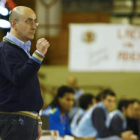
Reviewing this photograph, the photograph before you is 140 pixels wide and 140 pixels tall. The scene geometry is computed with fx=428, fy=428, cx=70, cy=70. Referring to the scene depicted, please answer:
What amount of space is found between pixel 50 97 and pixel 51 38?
4.63 feet

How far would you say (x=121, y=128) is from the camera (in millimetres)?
5590

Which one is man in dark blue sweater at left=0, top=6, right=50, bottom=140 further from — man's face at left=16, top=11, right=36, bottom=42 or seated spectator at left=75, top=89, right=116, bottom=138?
seated spectator at left=75, top=89, right=116, bottom=138

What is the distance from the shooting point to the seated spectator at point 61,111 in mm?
4723

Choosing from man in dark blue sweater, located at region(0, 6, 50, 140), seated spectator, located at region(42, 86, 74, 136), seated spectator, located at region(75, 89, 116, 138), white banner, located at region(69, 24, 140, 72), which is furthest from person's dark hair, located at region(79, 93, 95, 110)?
man in dark blue sweater, located at region(0, 6, 50, 140)

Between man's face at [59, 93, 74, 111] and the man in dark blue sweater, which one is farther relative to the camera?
man's face at [59, 93, 74, 111]

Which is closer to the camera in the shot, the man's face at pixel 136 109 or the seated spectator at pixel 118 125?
the seated spectator at pixel 118 125

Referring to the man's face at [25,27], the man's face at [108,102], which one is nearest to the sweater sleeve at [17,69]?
the man's face at [25,27]

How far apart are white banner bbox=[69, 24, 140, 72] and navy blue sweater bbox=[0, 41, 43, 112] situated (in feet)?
18.9

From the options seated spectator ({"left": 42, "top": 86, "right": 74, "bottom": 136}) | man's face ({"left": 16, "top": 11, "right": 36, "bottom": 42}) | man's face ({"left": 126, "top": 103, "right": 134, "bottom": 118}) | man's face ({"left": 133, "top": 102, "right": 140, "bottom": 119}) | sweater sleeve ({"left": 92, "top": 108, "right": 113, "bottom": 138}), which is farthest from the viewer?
man's face ({"left": 133, "top": 102, "right": 140, "bottom": 119})

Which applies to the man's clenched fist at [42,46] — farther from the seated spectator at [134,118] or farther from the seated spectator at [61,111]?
the seated spectator at [134,118]

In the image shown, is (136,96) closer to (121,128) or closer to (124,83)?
(124,83)

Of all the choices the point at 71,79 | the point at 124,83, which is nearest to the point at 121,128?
the point at 71,79

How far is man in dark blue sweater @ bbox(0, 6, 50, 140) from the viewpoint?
231 cm

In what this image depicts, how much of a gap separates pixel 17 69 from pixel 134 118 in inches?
163
